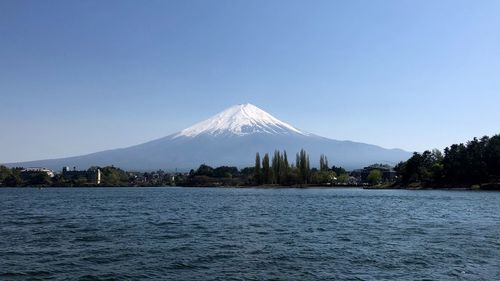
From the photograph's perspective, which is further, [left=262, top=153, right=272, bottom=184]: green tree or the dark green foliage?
[left=262, top=153, right=272, bottom=184]: green tree

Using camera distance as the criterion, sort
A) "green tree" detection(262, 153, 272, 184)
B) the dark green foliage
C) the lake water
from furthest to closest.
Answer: "green tree" detection(262, 153, 272, 184) < the dark green foliage < the lake water

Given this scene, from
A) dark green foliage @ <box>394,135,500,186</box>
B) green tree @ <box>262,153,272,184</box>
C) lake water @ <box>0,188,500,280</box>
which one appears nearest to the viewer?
lake water @ <box>0,188,500,280</box>

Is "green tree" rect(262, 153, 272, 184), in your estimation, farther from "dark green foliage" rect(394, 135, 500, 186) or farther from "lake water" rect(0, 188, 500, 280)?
"lake water" rect(0, 188, 500, 280)

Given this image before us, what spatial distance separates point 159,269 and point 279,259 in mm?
5378

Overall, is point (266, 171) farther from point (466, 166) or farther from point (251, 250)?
point (251, 250)

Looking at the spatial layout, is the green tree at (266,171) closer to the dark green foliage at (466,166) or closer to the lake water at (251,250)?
the dark green foliage at (466,166)

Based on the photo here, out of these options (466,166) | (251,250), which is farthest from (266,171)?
(251,250)

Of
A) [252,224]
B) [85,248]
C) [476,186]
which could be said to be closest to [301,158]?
[476,186]

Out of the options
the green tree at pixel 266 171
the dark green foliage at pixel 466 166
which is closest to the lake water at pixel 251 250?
the dark green foliage at pixel 466 166

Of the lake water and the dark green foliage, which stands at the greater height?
the dark green foliage

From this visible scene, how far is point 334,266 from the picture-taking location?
70.2 feet

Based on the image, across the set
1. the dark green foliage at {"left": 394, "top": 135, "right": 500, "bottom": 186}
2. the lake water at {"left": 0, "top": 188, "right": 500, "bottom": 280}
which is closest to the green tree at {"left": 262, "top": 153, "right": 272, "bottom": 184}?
the dark green foliage at {"left": 394, "top": 135, "right": 500, "bottom": 186}

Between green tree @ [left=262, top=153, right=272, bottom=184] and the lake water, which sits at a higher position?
green tree @ [left=262, top=153, right=272, bottom=184]

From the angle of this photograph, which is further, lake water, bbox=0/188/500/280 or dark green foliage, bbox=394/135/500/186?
dark green foliage, bbox=394/135/500/186
